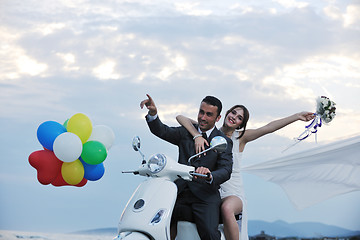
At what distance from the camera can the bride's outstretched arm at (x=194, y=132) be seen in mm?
2988

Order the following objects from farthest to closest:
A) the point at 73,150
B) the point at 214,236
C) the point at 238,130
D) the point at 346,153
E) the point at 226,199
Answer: the point at 346,153, the point at 73,150, the point at 238,130, the point at 226,199, the point at 214,236

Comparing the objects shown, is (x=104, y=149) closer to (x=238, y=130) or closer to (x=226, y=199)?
(x=238, y=130)

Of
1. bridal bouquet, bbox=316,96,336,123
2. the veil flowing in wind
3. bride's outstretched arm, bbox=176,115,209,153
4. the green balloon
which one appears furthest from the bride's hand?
the veil flowing in wind

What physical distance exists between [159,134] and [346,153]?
112 inches

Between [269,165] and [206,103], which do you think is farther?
[269,165]

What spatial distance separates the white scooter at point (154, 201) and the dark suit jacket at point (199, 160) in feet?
0.73

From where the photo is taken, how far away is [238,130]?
12.8 feet

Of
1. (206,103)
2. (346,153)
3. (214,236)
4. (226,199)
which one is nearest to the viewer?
(214,236)

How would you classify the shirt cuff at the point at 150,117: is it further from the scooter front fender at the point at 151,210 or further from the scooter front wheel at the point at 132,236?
the scooter front wheel at the point at 132,236

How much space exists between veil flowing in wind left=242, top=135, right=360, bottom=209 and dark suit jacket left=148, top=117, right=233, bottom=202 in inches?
89.2

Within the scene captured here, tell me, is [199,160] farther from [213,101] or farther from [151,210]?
[151,210]

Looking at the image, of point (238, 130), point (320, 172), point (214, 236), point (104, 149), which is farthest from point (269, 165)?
point (214, 236)

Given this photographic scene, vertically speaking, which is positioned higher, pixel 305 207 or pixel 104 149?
pixel 104 149

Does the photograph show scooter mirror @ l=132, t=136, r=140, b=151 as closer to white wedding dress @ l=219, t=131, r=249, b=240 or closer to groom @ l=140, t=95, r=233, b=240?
groom @ l=140, t=95, r=233, b=240
